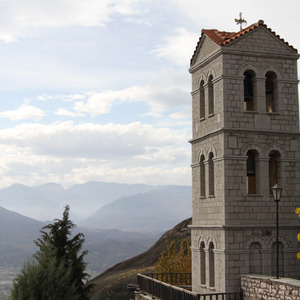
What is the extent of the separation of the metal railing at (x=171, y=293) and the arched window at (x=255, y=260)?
1274 mm

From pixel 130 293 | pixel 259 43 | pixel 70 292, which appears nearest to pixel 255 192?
pixel 259 43

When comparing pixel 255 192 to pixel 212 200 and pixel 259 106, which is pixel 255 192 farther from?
pixel 259 106

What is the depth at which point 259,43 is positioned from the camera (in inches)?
1023

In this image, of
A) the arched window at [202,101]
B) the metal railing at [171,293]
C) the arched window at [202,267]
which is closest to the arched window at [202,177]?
the arched window at [202,101]

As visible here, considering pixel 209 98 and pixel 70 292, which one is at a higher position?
pixel 209 98

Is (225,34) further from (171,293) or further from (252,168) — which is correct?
(171,293)

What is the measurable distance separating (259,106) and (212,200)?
4702mm

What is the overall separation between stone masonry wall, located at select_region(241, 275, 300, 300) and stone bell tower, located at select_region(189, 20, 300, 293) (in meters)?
0.83

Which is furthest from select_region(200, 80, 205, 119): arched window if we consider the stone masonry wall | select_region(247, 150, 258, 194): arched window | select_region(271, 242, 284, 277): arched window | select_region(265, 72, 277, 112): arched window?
the stone masonry wall

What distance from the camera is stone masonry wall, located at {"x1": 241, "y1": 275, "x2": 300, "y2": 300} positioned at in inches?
803

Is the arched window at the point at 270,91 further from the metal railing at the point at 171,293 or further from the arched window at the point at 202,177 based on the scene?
the metal railing at the point at 171,293

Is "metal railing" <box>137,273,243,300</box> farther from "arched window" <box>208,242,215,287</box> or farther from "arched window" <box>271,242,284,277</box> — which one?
"arched window" <box>271,242,284,277</box>

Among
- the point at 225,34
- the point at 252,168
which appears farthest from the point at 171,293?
the point at 225,34

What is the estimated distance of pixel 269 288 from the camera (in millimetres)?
21906
